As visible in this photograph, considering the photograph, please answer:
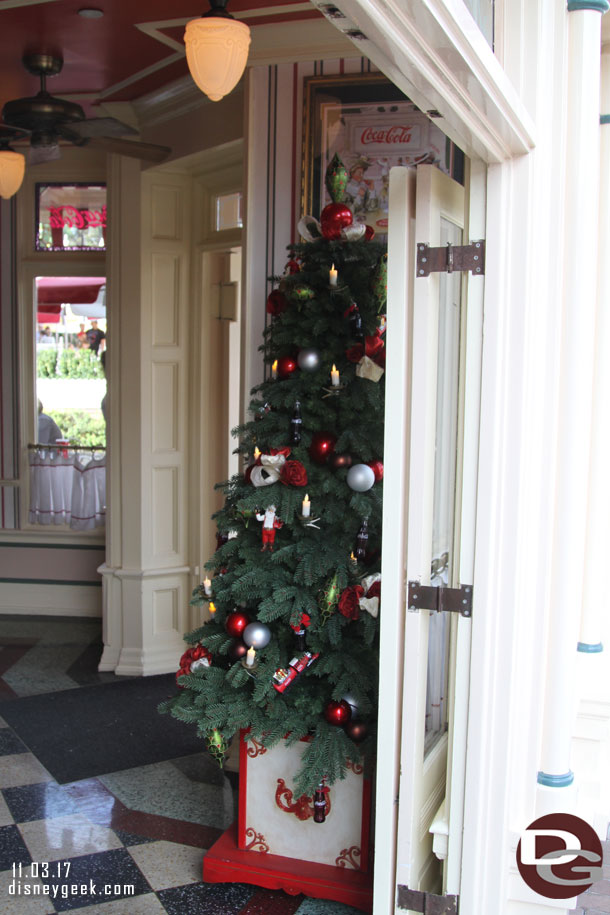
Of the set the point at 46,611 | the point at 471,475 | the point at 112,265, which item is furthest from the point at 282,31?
the point at 46,611

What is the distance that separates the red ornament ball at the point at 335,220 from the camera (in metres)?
2.97

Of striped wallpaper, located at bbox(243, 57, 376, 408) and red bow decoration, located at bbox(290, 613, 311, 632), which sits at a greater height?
striped wallpaper, located at bbox(243, 57, 376, 408)

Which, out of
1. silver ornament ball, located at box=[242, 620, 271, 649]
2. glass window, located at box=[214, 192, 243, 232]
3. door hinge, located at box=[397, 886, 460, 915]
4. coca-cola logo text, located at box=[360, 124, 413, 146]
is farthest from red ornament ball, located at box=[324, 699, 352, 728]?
glass window, located at box=[214, 192, 243, 232]

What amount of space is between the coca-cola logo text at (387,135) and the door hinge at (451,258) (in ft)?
5.39

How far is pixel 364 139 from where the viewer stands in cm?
371

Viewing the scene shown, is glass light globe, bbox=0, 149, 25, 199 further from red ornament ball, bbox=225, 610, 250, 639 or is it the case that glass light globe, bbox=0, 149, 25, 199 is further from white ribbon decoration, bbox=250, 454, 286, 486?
red ornament ball, bbox=225, 610, 250, 639

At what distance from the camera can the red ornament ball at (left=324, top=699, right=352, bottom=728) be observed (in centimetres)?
277

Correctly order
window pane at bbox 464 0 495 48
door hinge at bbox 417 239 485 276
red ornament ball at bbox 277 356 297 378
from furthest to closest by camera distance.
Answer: red ornament ball at bbox 277 356 297 378 → door hinge at bbox 417 239 485 276 → window pane at bbox 464 0 495 48

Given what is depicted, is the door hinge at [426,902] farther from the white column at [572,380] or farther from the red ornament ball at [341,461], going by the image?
the red ornament ball at [341,461]

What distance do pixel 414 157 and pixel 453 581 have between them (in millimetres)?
2005

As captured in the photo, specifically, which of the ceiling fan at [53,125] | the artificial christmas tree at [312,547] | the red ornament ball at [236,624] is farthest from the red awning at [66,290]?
the red ornament ball at [236,624]

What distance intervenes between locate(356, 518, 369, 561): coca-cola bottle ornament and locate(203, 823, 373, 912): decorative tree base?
3.26 ft

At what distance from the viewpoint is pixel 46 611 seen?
20.6 ft

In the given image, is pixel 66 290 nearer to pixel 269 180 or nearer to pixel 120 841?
pixel 269 180
